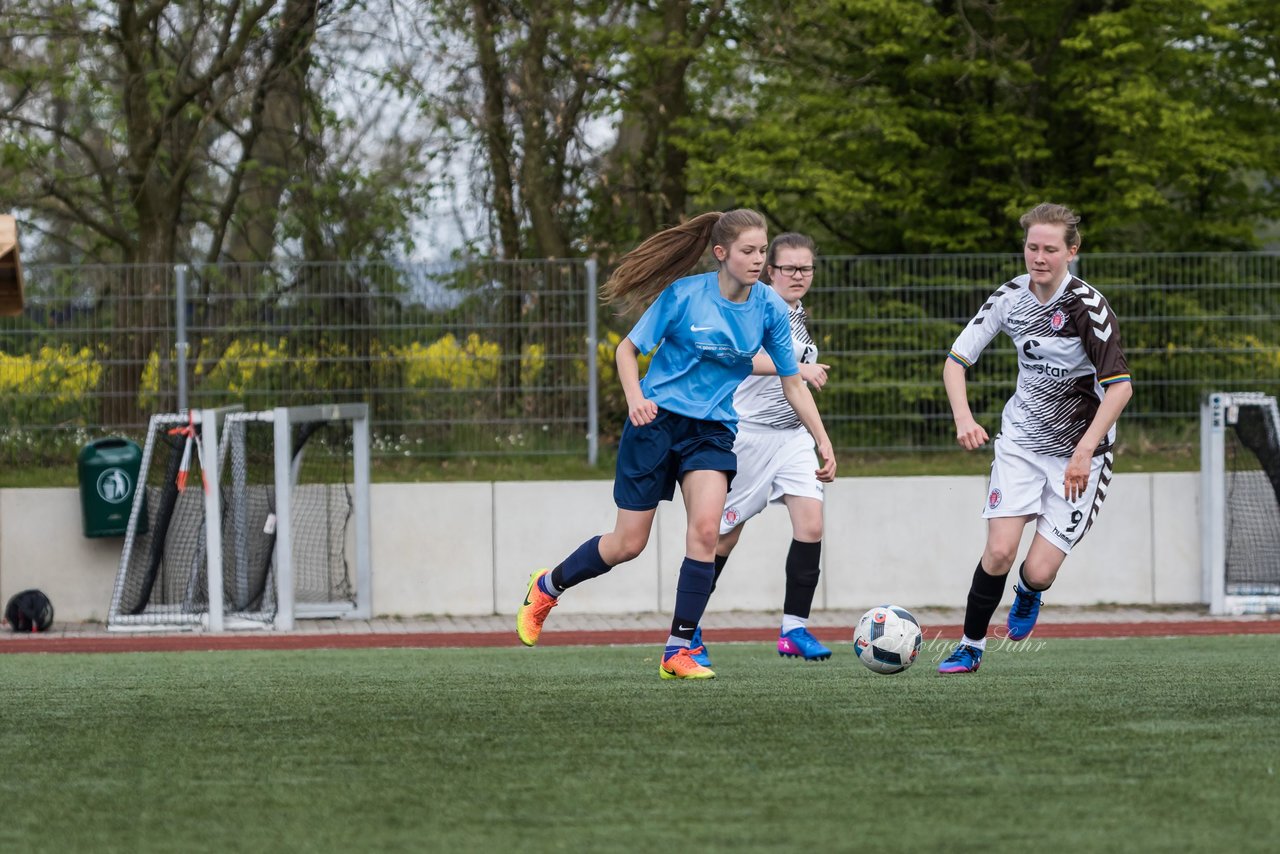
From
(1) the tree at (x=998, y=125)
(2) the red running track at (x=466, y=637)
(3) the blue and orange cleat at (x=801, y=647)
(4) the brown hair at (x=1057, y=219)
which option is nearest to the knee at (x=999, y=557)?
(3) the blue and orange cleat at (x=801, y=647)

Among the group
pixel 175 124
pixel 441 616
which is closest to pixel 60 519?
pixel 441 616

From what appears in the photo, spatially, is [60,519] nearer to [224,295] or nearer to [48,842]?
[224,295]

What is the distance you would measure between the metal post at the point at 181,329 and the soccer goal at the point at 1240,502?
8.12m

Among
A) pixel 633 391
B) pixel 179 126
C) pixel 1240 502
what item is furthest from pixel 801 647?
pixel 179 126

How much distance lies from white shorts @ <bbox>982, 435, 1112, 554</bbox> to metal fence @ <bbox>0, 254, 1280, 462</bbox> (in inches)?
263

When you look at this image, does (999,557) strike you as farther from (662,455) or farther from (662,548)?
(662,548)

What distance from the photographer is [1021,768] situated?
14.0ft

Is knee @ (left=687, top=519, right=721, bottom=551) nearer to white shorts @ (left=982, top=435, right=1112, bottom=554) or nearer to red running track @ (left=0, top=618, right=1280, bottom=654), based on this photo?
white shorts @ (left=982, top=435, right=1112, bottom=554)

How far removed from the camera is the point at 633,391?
629 cm

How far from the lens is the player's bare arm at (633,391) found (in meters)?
6.23

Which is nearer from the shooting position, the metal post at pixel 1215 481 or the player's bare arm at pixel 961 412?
the player's bare arm at pixel 961 412

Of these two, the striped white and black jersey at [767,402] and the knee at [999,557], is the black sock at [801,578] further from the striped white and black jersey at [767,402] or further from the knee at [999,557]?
the knee at [999,557]

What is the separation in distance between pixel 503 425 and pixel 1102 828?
10302mm

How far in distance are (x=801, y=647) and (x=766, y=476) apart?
0.87 metres
